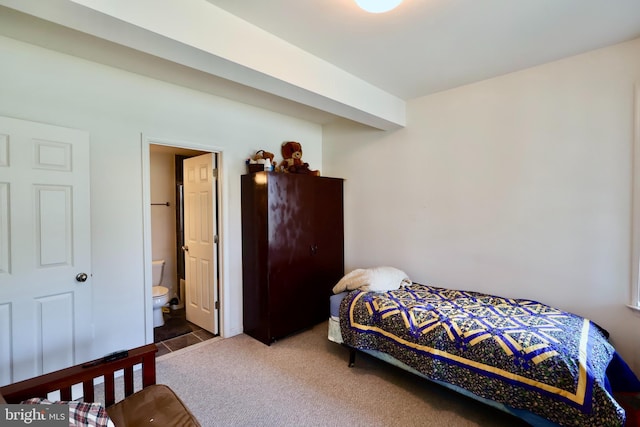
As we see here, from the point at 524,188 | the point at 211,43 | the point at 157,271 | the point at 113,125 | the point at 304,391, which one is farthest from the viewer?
the point at 157,271

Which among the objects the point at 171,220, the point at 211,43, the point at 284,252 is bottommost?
the point at 284,252

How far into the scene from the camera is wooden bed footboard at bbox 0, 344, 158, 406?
1312mm

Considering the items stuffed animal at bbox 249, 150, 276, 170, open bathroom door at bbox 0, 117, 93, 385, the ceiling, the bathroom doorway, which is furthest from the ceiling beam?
the bathroom doorway

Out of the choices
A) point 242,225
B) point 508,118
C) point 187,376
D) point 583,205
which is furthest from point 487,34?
point 187,376

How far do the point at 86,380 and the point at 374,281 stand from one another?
6.72 feet

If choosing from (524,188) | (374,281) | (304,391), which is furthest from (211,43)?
(524,188)

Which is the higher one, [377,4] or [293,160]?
[377,4]

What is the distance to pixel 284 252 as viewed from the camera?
123 inches

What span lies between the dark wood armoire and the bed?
2.20ft

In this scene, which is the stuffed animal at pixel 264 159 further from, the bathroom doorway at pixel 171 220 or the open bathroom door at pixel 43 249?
the open bathroom door at pixel 43 249

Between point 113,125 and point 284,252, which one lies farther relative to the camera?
point 284,252

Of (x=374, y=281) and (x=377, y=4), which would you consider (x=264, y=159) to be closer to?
(x=374, y=281)

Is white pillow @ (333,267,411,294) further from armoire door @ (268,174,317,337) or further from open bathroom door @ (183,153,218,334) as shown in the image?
open bathroom door @ (183,153,218,334)

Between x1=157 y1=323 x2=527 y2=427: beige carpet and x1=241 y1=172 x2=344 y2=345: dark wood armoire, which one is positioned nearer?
x1=157 y1=323 x2=527 y2=427: beige carpet
